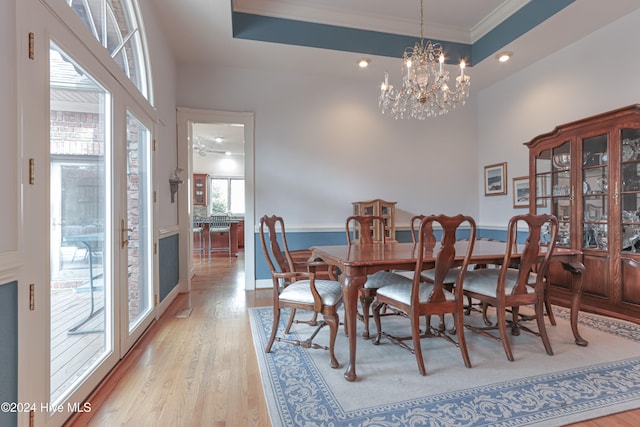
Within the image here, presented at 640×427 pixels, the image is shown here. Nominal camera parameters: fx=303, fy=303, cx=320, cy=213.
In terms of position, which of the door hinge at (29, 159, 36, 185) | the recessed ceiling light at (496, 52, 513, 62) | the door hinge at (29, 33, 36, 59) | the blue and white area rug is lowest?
the blue and white area rug

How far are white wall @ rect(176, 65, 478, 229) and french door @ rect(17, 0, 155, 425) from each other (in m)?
1.86

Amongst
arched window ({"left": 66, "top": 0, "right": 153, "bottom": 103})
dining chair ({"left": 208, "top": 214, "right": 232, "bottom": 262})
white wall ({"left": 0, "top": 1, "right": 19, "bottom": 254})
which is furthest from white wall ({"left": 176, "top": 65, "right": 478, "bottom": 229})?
dining chair ({"left": 208, "top": 214, "right": 232, "bottom": 262})

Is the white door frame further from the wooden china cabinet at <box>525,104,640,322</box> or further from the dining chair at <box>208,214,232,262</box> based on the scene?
the wooden china cabinet at <box>525,104,640,322</box>

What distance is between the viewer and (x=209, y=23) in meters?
3.22

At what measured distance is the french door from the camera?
1279 mm

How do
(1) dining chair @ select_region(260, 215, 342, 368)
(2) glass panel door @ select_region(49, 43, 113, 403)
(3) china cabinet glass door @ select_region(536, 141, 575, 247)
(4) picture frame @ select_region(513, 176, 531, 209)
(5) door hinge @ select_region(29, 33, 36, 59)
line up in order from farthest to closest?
(4) picture frame @ select_region(513, 176, 531, 209)
(3) china cabinet glass door @ select_region(536, 141, 575, 247)
(1) dining chair @ select_region(260, 215, 342, 368)
(2) glass panel door @ select_region(49, 43, 113, 403)
(5) door hinge @ select_region(29, 33, 36, 59)

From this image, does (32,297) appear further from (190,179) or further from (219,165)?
(219,165)

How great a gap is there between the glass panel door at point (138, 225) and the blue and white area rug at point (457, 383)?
1098mm

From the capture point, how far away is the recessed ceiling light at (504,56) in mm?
3838

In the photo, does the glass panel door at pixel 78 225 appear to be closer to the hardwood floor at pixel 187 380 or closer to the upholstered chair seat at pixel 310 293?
the hardwood floor at pixel 187 380

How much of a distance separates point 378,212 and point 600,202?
237 centimetres

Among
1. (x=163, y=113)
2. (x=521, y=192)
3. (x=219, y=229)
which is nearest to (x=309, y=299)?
(x=163, y=113)

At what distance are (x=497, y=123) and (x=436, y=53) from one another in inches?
62.0

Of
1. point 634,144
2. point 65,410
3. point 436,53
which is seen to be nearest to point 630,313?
point 634,144
